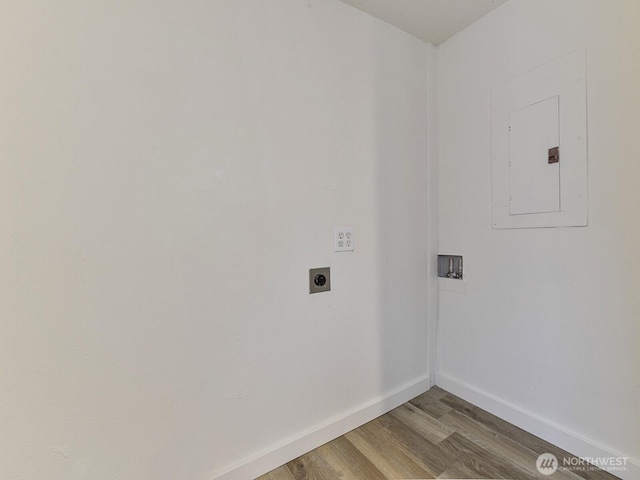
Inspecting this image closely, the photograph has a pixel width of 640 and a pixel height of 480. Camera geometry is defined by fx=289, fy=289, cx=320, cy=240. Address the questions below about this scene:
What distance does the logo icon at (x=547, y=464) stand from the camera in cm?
128

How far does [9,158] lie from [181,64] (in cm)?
65

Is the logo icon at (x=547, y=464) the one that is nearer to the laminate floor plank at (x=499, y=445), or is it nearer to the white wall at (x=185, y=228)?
the laminate floor plank at (x=499, y=445)

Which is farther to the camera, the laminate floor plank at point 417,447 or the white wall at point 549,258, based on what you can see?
the laminate floor plank at point 417,447

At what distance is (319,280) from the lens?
149cm

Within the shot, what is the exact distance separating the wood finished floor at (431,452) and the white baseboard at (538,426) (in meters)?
0.03

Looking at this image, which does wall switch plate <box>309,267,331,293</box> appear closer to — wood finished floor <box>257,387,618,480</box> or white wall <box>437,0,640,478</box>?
wood finished floor <box>257,387,618,480</box>

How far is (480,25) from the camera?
171cm

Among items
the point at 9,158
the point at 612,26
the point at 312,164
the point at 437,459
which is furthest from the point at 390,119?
the point at 437,459

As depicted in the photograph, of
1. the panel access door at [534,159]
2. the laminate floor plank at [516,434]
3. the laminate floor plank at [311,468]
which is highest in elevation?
the panel access door at [534,159]

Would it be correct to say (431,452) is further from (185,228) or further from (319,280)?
(185,228)

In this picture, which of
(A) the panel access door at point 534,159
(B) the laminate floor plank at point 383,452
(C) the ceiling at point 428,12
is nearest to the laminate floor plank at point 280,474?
(B) the laminate floor plank at point 383,452

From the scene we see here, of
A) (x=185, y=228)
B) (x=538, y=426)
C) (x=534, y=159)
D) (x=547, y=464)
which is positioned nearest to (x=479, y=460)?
(x=547, y=464)

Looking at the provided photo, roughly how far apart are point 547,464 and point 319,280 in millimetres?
1336

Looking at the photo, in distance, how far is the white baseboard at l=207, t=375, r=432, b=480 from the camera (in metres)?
1.27
